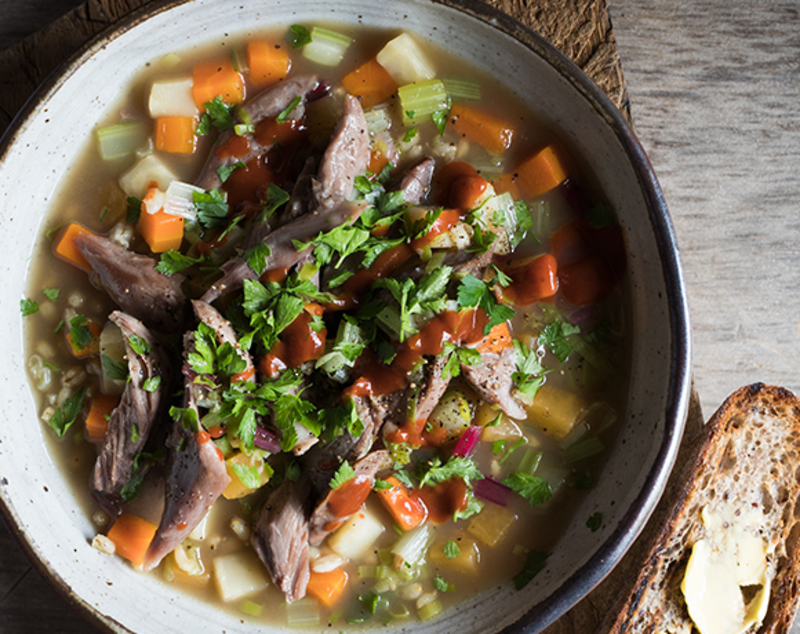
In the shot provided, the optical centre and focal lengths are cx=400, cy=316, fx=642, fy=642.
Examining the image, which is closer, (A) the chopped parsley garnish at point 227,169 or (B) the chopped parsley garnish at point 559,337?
(A) the chopped parsley garnish at point 227,169

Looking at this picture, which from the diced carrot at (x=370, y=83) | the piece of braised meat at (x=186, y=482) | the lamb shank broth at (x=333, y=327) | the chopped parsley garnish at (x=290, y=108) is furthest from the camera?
the diced carrot at (x=370, y=83)

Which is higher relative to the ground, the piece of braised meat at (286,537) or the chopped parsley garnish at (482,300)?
the chopped parsley garnish at (482,300)

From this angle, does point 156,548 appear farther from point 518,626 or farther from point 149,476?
point 518,626

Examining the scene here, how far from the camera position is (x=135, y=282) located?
11.4 feet

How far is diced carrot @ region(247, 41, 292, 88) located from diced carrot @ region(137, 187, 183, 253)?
883mm

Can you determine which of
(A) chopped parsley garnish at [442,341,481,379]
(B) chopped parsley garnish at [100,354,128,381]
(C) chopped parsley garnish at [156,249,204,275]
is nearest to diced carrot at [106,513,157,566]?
(B) chopped parsley garnish at [100,354,128,381]

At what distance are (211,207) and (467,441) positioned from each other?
1.95m

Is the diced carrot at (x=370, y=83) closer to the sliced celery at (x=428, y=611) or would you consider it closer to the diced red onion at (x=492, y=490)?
the diced red onion at (x=492, y=490)

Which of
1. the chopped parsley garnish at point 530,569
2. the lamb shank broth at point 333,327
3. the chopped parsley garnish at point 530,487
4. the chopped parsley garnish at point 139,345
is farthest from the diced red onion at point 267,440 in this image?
the chopped parsley garnish at point 530,569

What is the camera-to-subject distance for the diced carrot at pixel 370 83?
3715 mm

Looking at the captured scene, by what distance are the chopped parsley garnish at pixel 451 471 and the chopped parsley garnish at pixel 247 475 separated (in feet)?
3.01

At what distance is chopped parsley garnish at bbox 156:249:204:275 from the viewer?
349 centimetres

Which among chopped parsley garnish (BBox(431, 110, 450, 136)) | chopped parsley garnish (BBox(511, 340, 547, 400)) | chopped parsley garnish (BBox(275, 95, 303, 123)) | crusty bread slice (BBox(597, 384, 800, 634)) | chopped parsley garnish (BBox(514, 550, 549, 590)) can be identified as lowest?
crusty bread slice (BBox(597, 384, 800, 634))

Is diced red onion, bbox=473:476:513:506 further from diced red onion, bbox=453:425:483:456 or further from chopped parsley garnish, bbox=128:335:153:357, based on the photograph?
chopped parsley garnish, bbox=128:335:153:357
